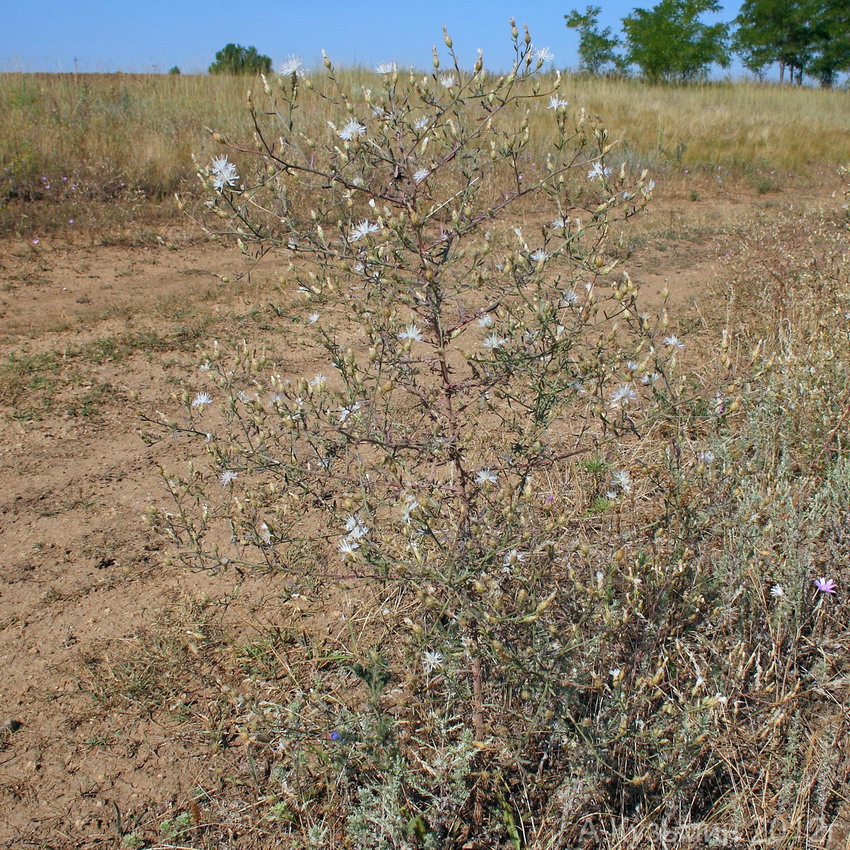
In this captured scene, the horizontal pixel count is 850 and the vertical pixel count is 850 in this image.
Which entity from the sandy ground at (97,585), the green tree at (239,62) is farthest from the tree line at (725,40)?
the sandy ground at (97,585)

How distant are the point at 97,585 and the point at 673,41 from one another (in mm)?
32621

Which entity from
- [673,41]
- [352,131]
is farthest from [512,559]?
[673,41]

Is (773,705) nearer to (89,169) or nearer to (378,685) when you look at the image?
(378,685)

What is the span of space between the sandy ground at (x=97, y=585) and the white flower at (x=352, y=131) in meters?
0.96

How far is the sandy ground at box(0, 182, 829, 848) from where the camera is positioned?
6.77 ft

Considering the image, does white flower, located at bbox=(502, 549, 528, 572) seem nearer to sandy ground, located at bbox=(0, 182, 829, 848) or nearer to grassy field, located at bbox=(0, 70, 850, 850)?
grassy field, located at bbox=(0, 70, 850, 850)

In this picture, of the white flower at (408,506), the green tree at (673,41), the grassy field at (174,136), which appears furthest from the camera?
the green tree at (673,41)

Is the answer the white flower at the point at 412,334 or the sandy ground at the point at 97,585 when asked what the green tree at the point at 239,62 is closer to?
the sandy ground at the point at 97,585

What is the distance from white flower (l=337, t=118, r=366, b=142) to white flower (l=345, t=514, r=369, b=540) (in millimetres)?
935

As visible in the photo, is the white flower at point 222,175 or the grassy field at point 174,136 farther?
the grassy field at point 174,136

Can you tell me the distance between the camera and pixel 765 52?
121ft

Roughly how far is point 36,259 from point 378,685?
17.8 feet

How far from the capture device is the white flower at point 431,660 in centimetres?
191

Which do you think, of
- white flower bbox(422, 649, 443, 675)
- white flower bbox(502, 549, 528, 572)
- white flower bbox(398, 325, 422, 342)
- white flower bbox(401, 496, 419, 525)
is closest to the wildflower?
white flower bbox(502, 549, 528, 572)
